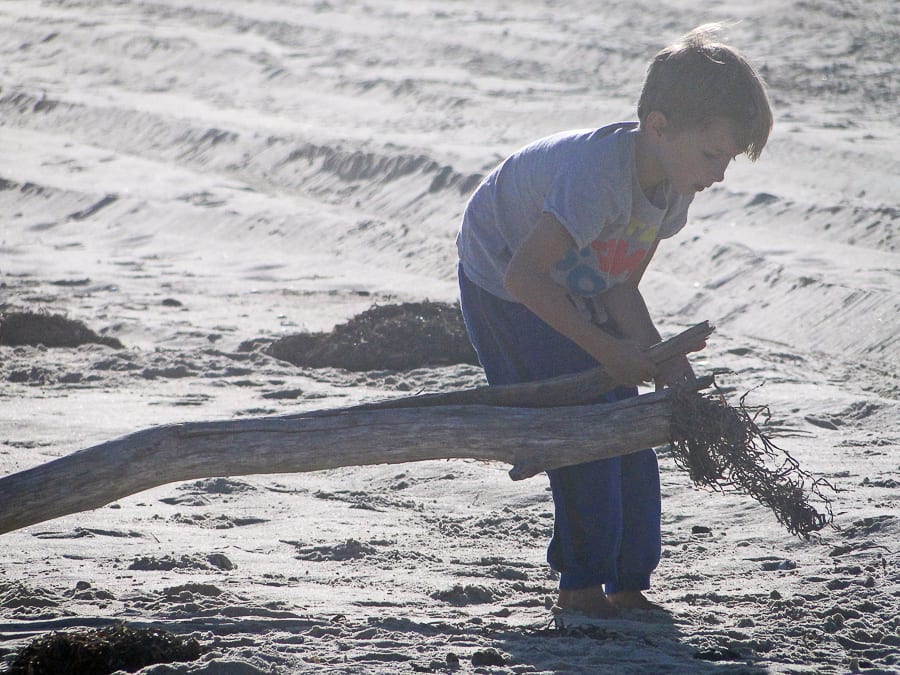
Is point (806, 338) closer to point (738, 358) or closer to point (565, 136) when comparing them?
point (738, 358)

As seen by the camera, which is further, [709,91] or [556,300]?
[556,300]

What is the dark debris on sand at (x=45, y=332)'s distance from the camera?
6645mm

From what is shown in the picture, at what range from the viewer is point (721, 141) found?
114 inches

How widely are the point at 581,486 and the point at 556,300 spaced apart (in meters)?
0.53

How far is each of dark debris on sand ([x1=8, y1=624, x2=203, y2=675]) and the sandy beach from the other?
0.26 feet

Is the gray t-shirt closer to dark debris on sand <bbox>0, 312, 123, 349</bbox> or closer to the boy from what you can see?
the boy

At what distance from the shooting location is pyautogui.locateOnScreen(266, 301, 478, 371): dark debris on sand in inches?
245

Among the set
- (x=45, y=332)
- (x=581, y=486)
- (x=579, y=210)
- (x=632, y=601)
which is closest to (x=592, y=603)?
(x=632, y=601)

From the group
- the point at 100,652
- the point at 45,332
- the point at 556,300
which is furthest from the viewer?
the point at 45,332

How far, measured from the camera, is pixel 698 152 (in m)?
2.92

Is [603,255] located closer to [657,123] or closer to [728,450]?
[657,123]

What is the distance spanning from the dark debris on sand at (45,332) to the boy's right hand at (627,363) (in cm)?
420

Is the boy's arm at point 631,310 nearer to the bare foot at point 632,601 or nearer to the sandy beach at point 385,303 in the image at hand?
the bare foot at point 632,601

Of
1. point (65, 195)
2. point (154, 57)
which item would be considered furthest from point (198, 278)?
point (154, 57)
